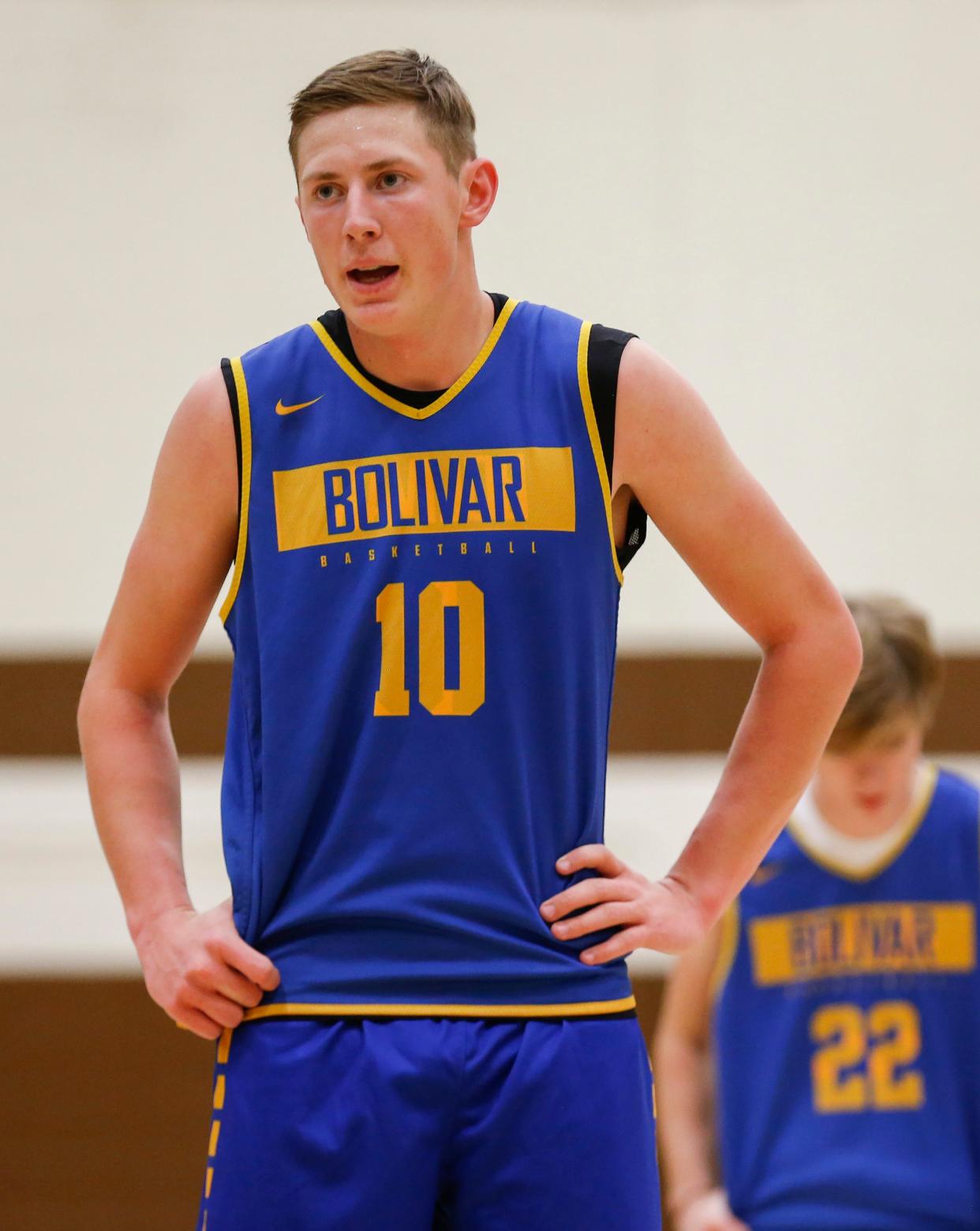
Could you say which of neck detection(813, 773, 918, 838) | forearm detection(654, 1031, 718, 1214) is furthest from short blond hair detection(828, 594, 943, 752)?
forearm detection(654, 1031, 718, 1214)

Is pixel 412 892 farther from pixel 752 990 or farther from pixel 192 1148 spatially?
pixel 192 1148

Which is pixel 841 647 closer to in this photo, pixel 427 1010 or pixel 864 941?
pixel 427 1010

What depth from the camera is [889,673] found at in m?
2.38

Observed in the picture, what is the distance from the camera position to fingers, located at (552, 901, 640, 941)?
4.43 ft

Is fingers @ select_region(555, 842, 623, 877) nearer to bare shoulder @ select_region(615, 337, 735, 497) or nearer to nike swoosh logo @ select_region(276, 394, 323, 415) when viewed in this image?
bare shoulder @ select_region(615, 337, 735, 497)

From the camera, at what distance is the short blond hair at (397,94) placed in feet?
4.55

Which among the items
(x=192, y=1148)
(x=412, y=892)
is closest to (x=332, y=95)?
(x=412, y=892)

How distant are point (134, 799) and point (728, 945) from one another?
1.34 metres

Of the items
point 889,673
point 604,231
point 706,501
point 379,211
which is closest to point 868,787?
point 889,673

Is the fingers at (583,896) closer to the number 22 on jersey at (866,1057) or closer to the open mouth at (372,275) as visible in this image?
the open mouth at (372,275)

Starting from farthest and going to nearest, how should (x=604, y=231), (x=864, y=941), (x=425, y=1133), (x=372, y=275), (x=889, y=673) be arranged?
(x=604, y=231), (x=864, y=941), (x=889, y=673), (x=372, y=275), (x=425, y=1133)

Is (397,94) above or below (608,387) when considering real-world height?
above

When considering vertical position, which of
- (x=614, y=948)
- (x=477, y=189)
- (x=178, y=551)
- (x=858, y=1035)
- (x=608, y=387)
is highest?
(x=477, y=189)

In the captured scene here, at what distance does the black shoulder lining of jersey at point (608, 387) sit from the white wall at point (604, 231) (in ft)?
7.69
